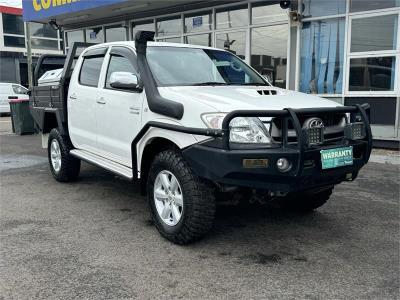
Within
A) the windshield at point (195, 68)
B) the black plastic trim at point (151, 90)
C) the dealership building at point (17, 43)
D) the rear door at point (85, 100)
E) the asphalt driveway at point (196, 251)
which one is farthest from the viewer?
the dealership building at point (17, 43)

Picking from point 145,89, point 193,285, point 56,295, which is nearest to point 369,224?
point 193,285

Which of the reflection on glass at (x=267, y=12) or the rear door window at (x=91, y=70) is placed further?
the reflection on glass at (x=267, y=12)

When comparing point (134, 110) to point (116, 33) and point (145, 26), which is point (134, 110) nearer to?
point (145, 26)

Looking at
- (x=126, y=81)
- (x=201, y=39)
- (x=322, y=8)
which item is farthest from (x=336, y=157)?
(x=201, y=39)

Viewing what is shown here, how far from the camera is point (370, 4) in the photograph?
886 cm

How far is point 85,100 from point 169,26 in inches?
323

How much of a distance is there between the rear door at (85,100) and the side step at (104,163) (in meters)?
0.08

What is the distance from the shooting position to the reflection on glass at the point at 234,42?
36.8ft

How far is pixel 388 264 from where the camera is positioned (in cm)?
349

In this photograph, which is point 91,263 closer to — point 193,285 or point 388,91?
point 193,285

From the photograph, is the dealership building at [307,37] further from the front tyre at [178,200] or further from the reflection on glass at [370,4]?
the front tyre at [178,200]

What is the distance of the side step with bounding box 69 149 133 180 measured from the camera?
4.51m

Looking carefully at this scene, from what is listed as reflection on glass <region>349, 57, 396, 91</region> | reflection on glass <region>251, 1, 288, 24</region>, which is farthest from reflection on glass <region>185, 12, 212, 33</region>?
reflection on glass <region>349, 57, 396, 91</region>

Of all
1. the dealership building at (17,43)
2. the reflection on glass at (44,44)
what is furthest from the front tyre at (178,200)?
the reflection on glass at (44,44)
